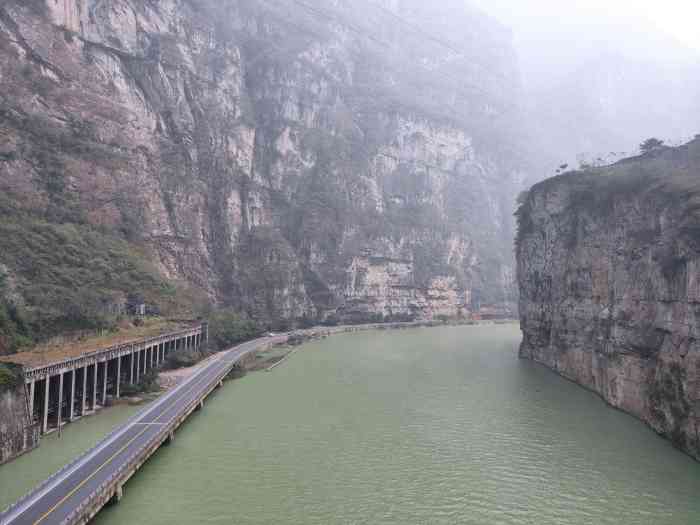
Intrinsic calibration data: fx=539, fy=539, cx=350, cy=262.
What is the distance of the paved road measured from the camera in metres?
23.2

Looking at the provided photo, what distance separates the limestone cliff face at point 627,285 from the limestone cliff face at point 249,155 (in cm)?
6798

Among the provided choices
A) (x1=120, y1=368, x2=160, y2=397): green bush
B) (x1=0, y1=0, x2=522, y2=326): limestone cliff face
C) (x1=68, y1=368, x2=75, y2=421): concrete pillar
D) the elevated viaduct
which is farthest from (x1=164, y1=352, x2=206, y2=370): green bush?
(x1=0, y1=0, x2=522, y2=326): limestone cliff face

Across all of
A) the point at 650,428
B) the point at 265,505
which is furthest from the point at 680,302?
the point at 265,505

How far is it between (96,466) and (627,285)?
41.0 metres

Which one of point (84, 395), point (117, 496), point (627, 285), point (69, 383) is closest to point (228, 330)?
point (84, 395)

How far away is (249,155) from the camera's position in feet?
441

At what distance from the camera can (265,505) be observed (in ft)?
88.3

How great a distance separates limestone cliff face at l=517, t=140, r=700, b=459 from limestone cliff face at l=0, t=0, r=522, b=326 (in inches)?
2676

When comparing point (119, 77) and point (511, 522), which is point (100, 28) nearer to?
point (119, 77)

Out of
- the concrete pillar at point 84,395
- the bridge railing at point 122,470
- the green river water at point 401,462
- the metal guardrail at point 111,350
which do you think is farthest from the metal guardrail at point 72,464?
the metal guardrail at point 111,350

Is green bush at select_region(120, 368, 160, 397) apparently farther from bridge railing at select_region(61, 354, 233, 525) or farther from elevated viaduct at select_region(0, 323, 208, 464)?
bridge railing at select_region(61, 354, 233, 525)

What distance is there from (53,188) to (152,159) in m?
24.6

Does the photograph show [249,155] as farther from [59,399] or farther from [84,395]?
[59,399]

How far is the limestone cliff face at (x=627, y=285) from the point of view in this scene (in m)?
34.1
